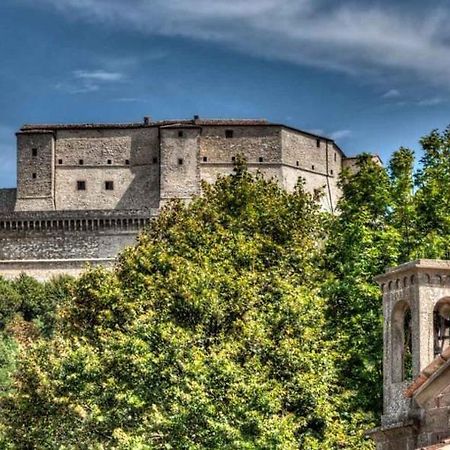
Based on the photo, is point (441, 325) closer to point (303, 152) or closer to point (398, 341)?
point (398, 341)

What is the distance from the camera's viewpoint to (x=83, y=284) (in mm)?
39094

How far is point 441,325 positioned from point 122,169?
103 metres

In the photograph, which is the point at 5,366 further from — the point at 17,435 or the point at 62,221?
the point at 62,221

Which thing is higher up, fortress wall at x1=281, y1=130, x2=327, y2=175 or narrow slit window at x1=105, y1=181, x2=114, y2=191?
fortress wall at x1=281, y1=130, x2=327, y2=175

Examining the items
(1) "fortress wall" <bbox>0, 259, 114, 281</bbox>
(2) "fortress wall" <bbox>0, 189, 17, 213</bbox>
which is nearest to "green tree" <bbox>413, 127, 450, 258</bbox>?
(1) "fortress wall" <bbox>0, 259, 114, 281</bbox>

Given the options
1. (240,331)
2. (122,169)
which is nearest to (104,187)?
(122,169)

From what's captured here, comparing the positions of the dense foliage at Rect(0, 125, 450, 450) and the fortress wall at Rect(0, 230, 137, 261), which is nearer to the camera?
the dense foliage at Rect(0, 125, 450, 450)

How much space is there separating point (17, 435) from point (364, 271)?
927 centimetres

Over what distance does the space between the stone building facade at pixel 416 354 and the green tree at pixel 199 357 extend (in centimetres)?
905

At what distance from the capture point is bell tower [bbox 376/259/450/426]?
14.3 meters

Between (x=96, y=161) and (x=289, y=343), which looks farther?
(x=96, y=161)

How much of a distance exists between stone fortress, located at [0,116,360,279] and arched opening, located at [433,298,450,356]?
94596 millimetres

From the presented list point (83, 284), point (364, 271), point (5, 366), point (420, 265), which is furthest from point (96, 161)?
point (420, 265)

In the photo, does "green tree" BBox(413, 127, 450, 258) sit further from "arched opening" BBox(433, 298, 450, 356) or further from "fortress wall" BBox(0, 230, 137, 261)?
"fortress wall" BBox(0, 230, 137, 261)
